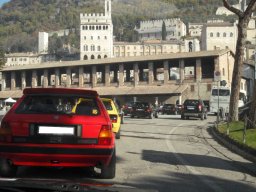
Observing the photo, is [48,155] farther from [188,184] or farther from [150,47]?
[150,47]

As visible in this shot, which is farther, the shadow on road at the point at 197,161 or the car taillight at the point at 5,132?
the shadow on road at the point at 197,161

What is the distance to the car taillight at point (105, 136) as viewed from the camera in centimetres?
812

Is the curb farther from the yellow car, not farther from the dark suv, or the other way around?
the dark suv

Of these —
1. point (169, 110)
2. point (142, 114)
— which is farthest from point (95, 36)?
point (142, 114)

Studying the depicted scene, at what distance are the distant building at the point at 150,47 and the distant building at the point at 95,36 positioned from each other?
980 cm

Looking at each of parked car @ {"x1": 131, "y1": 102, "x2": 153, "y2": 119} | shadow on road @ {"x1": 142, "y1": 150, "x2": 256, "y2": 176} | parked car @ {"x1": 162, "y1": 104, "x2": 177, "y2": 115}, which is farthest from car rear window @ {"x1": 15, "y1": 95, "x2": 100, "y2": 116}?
parked car @ {"x1": 162, "y1": 104, "x2": 177, "y2": 115}

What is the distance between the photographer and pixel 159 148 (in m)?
15.6

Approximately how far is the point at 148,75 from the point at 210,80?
12620 mm

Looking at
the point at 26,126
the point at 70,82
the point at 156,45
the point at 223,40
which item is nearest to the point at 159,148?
the point at 26,126

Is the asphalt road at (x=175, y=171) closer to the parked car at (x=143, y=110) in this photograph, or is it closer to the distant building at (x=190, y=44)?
the parked car at (x=143, y=110)

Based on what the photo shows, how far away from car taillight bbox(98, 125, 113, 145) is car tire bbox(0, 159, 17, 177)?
1.51 m

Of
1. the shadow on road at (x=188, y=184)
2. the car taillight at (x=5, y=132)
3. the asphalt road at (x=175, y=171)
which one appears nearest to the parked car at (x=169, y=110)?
the asphalt road at (x=175, y=171)

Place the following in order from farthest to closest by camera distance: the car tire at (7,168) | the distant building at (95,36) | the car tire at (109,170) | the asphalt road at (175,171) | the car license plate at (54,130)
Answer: the distant building at (95,36) → the asphalt road at (175,171) → the car tire at (109,170) → the car tire at (7,168) → the car license plate at (54,130)

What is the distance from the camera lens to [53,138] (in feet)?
25.9
